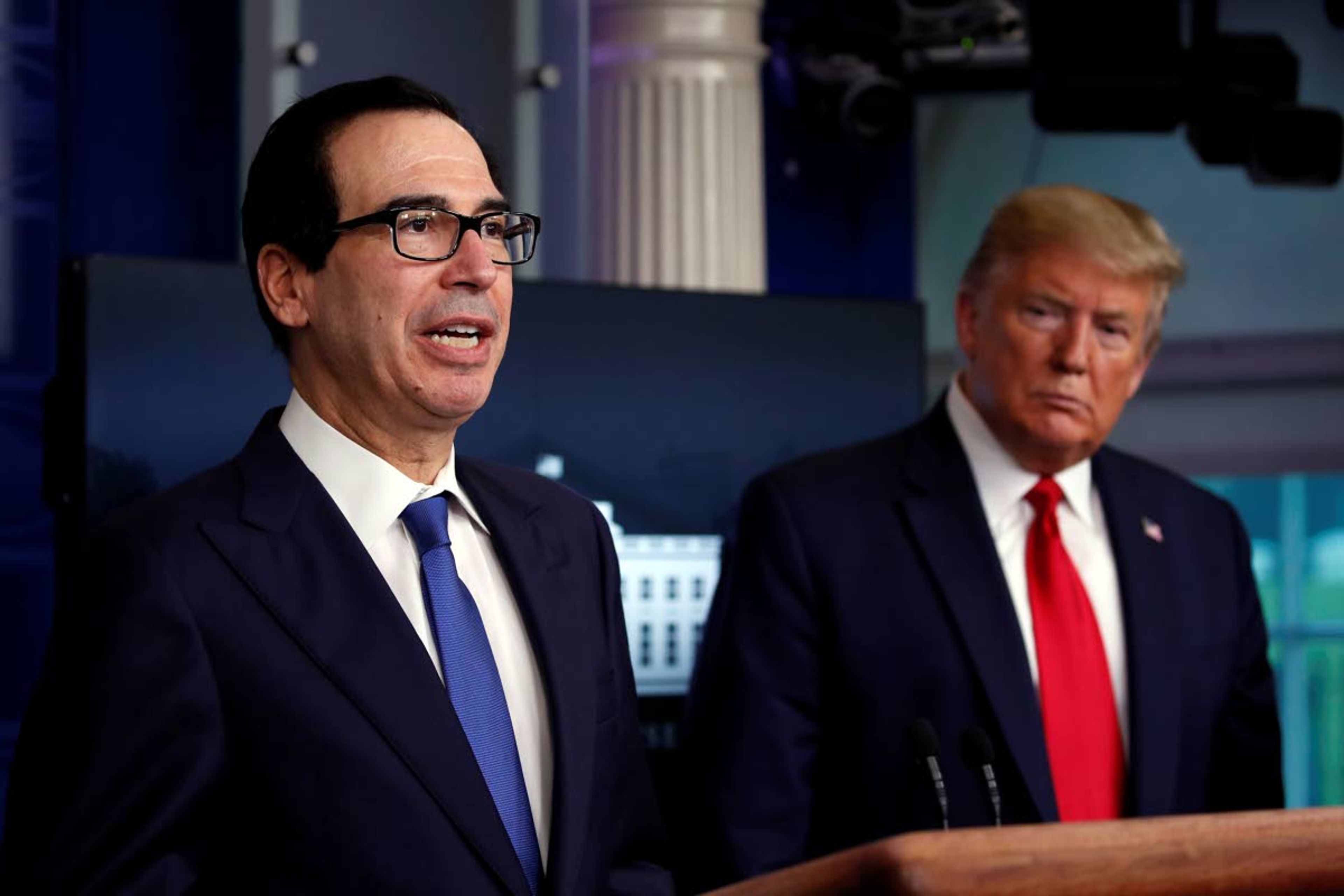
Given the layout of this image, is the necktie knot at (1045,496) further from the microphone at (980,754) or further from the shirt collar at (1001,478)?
the microphone at (980,754)

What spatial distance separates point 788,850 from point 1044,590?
→ 0.47m

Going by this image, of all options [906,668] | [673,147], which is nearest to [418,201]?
[906,668]

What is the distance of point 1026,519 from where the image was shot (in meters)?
2.55

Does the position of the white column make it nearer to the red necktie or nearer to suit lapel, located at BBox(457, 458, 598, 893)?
the red necktie

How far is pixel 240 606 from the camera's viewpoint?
4.92 ft

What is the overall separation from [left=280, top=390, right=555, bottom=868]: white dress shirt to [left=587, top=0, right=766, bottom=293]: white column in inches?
86.8

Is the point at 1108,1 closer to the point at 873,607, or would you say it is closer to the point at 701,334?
the point at 701,334

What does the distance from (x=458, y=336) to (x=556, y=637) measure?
274 millimetres

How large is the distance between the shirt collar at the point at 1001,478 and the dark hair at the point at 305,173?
1.08 metres

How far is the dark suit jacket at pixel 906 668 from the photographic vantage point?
2379mm

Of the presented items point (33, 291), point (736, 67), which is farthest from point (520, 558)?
point (736, 67)

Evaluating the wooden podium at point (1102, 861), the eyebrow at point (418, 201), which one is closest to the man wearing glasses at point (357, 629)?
the eyebrow at point (418, 201)

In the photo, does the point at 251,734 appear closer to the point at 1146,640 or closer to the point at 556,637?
the point at 556,637

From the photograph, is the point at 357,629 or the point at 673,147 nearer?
the point at 357,629
